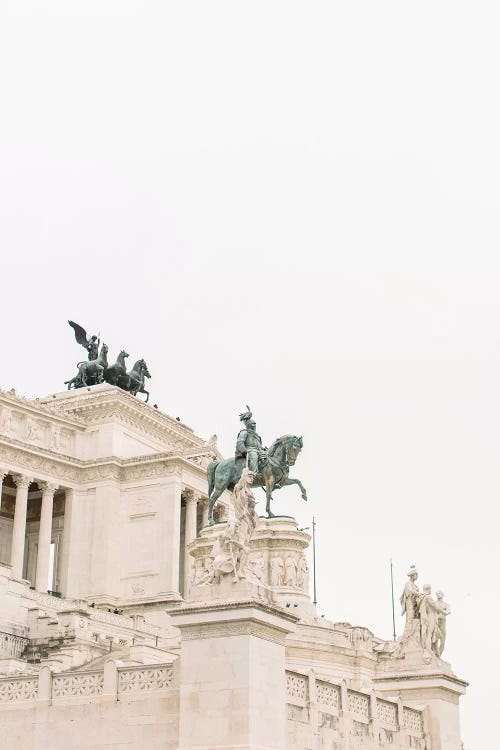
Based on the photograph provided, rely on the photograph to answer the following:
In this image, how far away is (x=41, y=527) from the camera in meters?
73.6

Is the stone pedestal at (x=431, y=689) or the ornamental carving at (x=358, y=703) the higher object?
the stone pedestal at (x=431, y=689)

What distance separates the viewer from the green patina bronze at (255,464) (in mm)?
41906

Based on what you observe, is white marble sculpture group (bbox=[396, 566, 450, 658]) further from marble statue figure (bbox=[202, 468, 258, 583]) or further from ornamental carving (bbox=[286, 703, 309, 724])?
marble statue figure (bbox=[202, 468, 258, 583])

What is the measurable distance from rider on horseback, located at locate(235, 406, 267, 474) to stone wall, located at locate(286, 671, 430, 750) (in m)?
11.0

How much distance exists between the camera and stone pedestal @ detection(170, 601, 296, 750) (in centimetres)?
2652

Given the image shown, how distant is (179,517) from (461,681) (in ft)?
126

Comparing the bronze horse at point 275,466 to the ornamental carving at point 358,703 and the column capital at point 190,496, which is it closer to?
the ornamental carving at point 358,703

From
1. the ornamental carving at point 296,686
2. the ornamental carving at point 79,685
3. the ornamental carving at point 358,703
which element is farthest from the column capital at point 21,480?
the ornamental carving at point 296,686

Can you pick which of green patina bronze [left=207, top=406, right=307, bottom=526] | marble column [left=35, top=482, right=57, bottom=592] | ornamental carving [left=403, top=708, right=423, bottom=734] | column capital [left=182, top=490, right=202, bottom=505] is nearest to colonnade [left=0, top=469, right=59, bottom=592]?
marble column [left=35, top=482, right=57, bottom=592]

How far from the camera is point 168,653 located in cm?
4222

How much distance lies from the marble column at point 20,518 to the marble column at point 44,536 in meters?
1.24

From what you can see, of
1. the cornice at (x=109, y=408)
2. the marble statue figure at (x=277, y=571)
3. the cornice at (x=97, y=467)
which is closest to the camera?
the marble statue figure at (x=277, y=571)

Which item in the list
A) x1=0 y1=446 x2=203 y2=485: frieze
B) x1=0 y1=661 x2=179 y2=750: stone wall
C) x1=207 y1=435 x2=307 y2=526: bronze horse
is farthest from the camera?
x1=0 y1=446 x2=203 y2=485: frieze

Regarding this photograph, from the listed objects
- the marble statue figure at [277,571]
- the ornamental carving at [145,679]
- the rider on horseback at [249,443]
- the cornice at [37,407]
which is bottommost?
the ornamental carving at [145,679]
